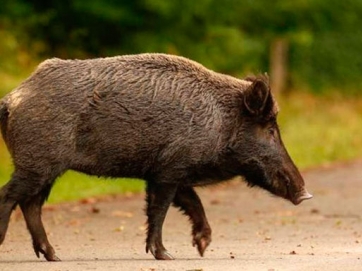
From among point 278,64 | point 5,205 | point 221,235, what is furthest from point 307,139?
point 5,205

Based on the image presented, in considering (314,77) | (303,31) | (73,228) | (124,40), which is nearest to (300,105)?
(303,31)

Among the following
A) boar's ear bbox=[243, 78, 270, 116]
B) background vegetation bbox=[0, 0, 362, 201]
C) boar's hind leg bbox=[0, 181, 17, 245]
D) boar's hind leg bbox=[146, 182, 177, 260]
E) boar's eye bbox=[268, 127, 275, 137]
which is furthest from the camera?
background vegetation bbox=[0, 0, 362, 201]

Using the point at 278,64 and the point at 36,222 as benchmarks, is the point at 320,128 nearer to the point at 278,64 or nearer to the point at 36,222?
the point at 278,64

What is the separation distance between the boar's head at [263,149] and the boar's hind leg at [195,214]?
53 centimetres

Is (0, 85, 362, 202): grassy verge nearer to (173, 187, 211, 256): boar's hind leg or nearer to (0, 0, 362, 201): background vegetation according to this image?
(0, 0, 362, 201): background vegetation

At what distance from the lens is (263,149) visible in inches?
551

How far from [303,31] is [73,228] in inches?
983

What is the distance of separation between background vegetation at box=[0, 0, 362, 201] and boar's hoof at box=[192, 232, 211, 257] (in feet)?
22.5

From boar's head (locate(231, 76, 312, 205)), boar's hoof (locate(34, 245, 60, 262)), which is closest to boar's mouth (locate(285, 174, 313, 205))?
boar's head (locate(231, 76, 312, 205))

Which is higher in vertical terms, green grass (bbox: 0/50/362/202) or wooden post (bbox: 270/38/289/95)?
green grass (bbox: 0/50/362/202)

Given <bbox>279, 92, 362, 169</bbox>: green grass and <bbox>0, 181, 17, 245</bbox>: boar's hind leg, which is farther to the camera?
<bbox>279, 92, 362, 169</bbox>: green grass

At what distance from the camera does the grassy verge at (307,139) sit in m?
21.9

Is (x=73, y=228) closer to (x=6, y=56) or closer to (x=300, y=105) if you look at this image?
(x=6, y=56)

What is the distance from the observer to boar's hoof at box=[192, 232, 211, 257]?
44.4 ft
